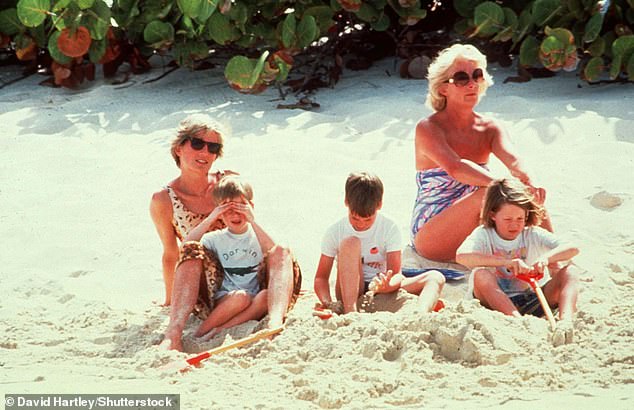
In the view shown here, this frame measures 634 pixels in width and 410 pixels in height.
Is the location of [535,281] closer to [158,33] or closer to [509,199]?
[509,199]

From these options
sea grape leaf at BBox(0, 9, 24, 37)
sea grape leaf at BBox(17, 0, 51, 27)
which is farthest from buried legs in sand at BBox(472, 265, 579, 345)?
sea grape leaf at BBox(0, 9, 24, 37)

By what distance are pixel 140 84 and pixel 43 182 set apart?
1700mm

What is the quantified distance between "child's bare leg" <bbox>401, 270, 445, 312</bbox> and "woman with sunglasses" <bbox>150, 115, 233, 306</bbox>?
0.80 meters

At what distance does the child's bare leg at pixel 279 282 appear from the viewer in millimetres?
3549

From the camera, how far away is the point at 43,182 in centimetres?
514

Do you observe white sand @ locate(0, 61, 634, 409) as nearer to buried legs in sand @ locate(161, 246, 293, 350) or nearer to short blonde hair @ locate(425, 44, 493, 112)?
buried legs in sand @ locate(161, 246, 293, 350)

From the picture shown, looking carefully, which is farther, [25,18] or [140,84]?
[140,84]

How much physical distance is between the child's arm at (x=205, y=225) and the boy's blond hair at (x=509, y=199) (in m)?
0.98

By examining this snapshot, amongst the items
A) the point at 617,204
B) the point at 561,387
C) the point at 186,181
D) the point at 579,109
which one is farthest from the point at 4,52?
the point at 561,387

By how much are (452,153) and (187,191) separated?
1.11 meters

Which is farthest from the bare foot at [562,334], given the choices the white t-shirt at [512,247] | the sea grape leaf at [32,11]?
the sea grape leaf at [32,11]

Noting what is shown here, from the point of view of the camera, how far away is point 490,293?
3.55 m

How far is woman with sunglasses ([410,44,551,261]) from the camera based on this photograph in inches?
163

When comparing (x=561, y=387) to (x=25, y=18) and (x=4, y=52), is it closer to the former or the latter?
(x=25, y=18)
